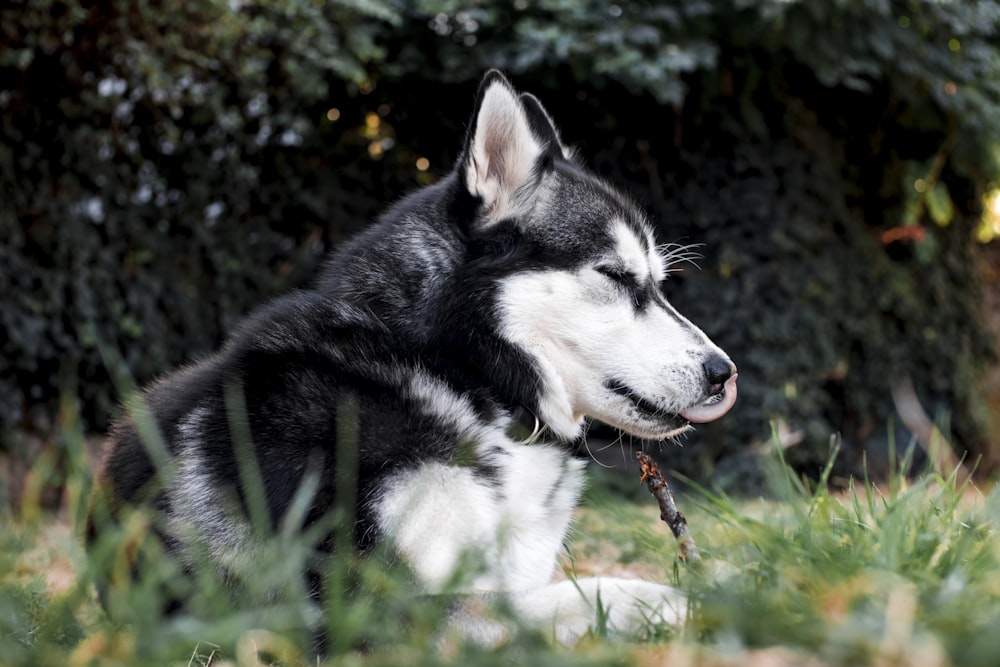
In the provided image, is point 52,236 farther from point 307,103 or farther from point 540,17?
point 540,17

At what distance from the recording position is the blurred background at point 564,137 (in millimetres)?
6066

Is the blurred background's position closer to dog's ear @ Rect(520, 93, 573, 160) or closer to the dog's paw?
dog's ear @ Rect(520, 93, 573, 160)

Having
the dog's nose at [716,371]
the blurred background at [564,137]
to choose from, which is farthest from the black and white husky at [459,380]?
the blurred background at [564,137]

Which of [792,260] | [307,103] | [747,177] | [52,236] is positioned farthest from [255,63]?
[792,260]

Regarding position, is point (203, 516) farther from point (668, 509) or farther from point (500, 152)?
point (500, 152)

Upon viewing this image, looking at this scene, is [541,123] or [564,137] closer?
[541,123]

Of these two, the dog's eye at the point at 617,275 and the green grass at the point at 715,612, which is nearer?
the green grass at the point at 715,612

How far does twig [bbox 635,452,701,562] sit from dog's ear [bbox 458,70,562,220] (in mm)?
907

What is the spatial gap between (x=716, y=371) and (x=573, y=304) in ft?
1.67

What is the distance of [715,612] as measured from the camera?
160cm

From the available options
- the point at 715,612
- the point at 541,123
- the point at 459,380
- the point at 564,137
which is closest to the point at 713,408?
the point at 459,380

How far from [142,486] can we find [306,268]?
4.75 metres

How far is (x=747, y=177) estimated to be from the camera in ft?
24.0

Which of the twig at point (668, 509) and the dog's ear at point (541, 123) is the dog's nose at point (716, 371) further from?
the dog's ear at point (541, 123)
